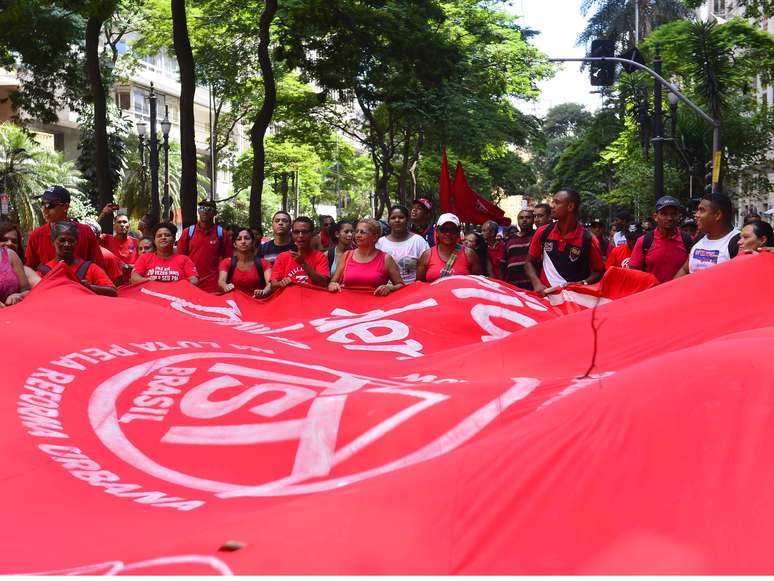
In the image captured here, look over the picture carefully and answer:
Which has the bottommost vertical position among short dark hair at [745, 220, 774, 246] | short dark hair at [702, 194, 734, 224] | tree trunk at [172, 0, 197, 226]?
short dark hair at [745, 220, 774, 246]

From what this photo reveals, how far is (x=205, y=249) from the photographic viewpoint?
11.5 meters

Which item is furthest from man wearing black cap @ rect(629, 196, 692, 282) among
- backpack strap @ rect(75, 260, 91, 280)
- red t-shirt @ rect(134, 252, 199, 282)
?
backpack strap @ rect(75, 260, 91, 280)

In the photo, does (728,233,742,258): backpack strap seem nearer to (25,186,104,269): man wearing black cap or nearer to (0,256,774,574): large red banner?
(0,256,774,574): large red banner

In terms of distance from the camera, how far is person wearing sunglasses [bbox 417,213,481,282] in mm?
9578

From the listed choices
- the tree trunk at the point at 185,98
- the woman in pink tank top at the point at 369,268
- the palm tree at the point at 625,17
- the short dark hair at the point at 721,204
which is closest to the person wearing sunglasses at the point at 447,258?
the woman in pink tank top at the point at 369,268

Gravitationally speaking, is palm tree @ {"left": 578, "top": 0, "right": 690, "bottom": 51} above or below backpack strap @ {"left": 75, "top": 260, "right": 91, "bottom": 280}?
above

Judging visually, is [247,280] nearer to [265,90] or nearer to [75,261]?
[75,261]

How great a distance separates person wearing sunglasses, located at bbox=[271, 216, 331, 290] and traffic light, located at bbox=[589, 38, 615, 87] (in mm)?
13462

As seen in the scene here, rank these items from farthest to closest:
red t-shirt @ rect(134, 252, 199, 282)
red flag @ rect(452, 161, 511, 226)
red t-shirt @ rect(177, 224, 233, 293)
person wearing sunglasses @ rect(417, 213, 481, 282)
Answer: red flag @ rect(452, 161, 511, 226) < red t-shirt @ rect(177, 224, 233, 293) < red t-shirt @ rect(134, 252, 199, 282) < person wearing sunglasses @ rect(417, 213, 481, 282)

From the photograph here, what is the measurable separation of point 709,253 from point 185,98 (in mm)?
11004

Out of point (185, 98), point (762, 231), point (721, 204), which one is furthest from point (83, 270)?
point (185, 98)

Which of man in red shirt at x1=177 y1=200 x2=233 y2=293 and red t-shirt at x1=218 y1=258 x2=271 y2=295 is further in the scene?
man in red shirt at x1=177 y1=200 x2=233 y2=293

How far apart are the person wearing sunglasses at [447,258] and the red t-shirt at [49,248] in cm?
290

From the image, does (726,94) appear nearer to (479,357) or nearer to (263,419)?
(479,357)
